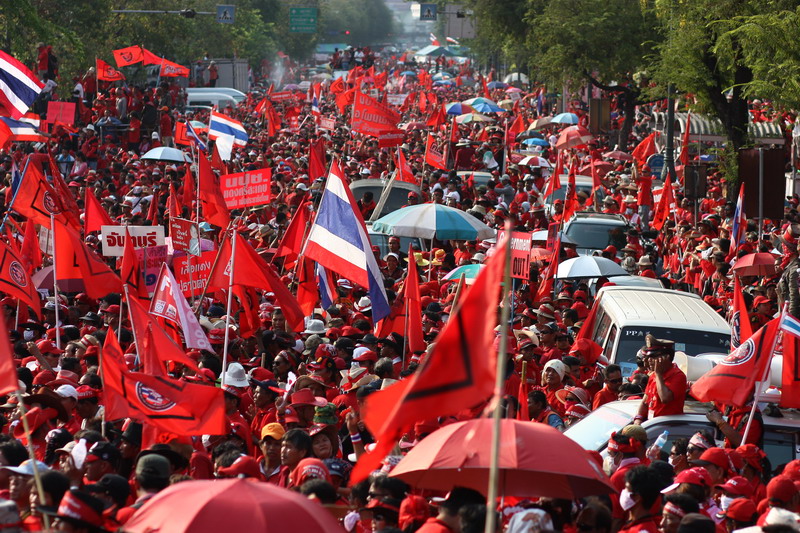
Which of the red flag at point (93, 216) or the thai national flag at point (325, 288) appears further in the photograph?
the red flag at point (93, 216)

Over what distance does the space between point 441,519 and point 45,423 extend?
12.4ft

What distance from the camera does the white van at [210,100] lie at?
5422 cm

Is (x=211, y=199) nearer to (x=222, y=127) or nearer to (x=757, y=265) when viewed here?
(x=222, y=127)

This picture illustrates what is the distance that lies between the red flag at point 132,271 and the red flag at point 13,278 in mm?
837

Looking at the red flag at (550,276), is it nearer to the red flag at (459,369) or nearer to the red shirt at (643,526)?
the red shirt at (643,526)

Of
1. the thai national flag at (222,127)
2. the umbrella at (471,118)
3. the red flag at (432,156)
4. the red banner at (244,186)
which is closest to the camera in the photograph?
the red banner at (244,186)

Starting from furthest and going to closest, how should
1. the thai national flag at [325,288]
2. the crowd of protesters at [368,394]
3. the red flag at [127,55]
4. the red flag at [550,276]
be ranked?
the red flag at [127,55] → the red flag at [550,276] → the thai national flag at [325,288] → the crowd of protesters at [368,394]

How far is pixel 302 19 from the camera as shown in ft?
309

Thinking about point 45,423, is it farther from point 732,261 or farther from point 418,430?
point 732,261

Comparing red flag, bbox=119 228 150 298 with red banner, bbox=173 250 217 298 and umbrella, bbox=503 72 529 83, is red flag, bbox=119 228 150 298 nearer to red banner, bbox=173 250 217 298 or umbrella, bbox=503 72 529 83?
red banner, bbox=173 250 217 298

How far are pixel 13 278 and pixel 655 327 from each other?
564cm

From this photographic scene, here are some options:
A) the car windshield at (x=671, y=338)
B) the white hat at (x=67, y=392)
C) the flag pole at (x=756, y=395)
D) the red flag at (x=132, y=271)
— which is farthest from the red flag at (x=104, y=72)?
the flag pole at (x=756, y=395)

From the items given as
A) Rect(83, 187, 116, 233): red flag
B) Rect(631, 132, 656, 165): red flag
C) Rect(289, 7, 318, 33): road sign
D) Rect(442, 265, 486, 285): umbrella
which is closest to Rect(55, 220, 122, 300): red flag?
Rect(83, 187, 116, 233): red flag

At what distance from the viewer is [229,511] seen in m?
5.05
